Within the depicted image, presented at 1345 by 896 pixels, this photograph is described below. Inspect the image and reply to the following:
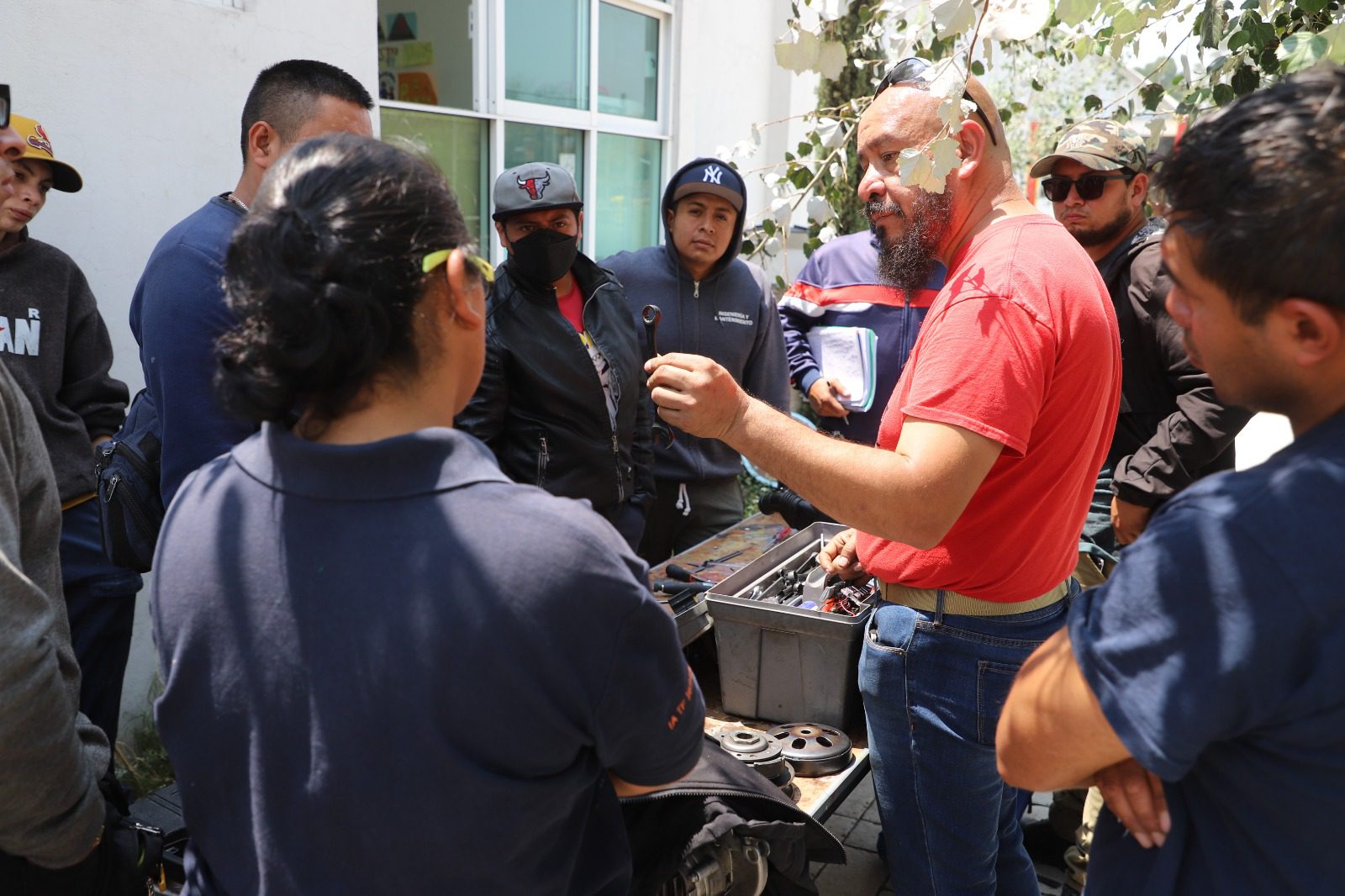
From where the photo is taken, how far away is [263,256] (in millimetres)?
1153

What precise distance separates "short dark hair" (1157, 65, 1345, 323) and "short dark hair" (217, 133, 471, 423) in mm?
841

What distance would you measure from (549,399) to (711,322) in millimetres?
1124

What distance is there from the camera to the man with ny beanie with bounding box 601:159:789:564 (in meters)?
4.23

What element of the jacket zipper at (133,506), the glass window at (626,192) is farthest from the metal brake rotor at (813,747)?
the glass window at (626,192)

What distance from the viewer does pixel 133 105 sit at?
11.9 ft

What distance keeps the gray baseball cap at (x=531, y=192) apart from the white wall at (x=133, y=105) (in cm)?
120

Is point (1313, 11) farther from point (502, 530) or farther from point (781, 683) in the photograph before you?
A: point (502, 530)

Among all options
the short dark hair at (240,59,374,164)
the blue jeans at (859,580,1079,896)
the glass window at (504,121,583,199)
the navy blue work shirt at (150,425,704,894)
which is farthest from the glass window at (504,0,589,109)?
the navy blue work shirt at (150,425,704,894)

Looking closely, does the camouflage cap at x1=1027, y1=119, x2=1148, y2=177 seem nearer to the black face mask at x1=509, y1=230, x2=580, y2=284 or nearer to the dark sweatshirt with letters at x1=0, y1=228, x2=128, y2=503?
the black face mask at x1=509, y1=230, x2=580, y2=284

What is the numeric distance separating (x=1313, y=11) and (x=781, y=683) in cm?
192

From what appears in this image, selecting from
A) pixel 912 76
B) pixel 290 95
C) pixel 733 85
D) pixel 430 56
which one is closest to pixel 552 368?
pixel 290 95

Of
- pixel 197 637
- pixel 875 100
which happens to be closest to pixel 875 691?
pixel 875 100

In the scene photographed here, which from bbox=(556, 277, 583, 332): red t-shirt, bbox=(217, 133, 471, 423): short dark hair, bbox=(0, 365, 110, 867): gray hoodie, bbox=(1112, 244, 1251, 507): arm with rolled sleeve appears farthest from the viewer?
bbox=(556, 277, 583, 332): red t-shirt

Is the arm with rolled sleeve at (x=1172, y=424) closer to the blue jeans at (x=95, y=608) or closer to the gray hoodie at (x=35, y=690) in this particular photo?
the gray hoodie at (x=35, y=690)
